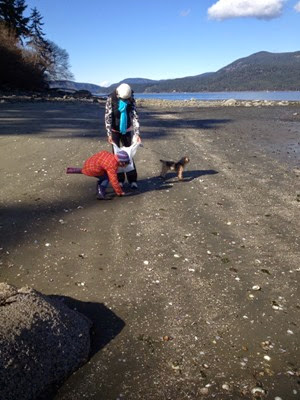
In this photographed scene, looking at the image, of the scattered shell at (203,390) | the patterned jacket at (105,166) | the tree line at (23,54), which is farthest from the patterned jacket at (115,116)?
the tree line at (23,54)

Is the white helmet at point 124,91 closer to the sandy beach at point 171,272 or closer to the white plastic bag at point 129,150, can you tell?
the white plastic bag at point 129,150

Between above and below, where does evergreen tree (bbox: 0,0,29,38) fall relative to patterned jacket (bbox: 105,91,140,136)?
above

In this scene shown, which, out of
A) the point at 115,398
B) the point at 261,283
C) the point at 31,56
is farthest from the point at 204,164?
the point at 31,56

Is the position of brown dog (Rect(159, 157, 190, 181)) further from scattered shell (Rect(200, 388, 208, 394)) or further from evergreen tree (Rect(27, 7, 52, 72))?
evergreen tree (Rect(27, 7, 52, 72))

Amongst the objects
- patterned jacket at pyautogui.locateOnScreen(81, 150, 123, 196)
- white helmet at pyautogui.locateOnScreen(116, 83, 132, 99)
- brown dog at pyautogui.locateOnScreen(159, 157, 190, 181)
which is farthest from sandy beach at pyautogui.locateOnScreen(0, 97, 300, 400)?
Result: white helmet at pyautogui.locateOnScreen(116, 83, 132, 99)

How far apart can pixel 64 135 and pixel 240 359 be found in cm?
1340

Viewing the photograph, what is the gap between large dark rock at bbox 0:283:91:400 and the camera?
2.63 metres

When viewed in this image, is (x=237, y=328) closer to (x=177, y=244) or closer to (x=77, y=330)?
(x=77, y=330)

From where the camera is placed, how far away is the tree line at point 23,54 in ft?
156

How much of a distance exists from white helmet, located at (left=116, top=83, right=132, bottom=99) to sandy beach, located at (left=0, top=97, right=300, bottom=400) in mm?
2118

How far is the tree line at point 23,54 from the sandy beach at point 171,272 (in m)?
43.2

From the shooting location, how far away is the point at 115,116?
7891 mm

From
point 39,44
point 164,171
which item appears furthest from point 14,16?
point 164,171

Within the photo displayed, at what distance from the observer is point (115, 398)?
284cm
